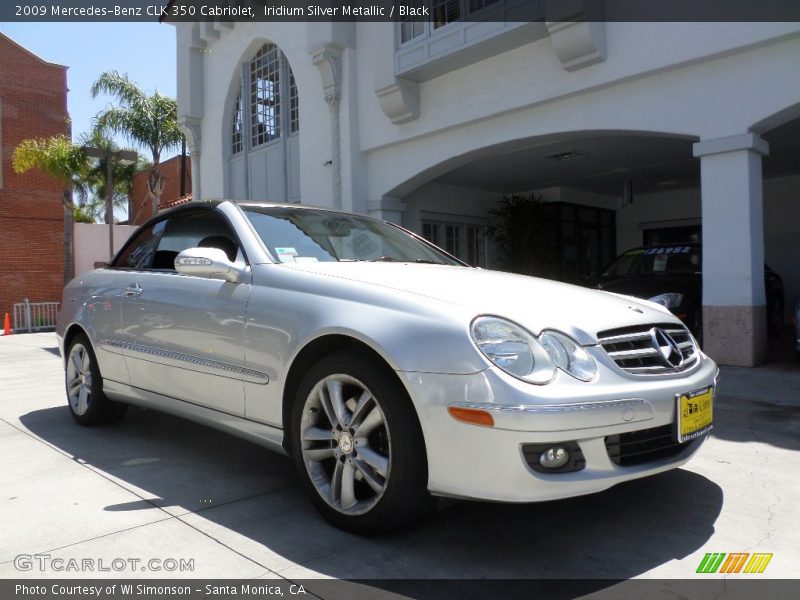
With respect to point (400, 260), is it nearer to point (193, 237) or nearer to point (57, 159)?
point (193, 237)

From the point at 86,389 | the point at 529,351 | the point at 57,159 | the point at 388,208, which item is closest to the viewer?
the point at 529,351

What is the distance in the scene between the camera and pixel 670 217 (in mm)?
15664

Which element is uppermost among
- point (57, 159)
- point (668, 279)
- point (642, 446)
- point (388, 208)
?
point (57, 159)

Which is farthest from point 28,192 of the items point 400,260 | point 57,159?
point 400,260

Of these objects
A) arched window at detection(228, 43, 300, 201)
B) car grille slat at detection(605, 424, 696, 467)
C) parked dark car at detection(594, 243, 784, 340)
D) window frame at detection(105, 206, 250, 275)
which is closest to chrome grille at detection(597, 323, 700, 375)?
car grille slat at detection(605, 424, 696, 467)

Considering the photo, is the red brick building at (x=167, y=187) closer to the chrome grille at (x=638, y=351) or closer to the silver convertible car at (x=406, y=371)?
the silver convertible car at (x=406, y=371)

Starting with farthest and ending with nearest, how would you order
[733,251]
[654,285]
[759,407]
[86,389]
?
[654,285] < [733,251] < [759,407] < [86,389]

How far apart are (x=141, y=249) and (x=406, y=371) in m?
2.96

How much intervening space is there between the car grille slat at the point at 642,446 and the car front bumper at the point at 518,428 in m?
0.04

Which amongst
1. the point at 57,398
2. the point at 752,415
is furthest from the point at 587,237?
the point at 57,398

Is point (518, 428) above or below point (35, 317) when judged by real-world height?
below

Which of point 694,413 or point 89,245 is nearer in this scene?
point 694,413

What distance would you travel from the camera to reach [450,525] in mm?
3027

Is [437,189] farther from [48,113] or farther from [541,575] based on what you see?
[48,113]
